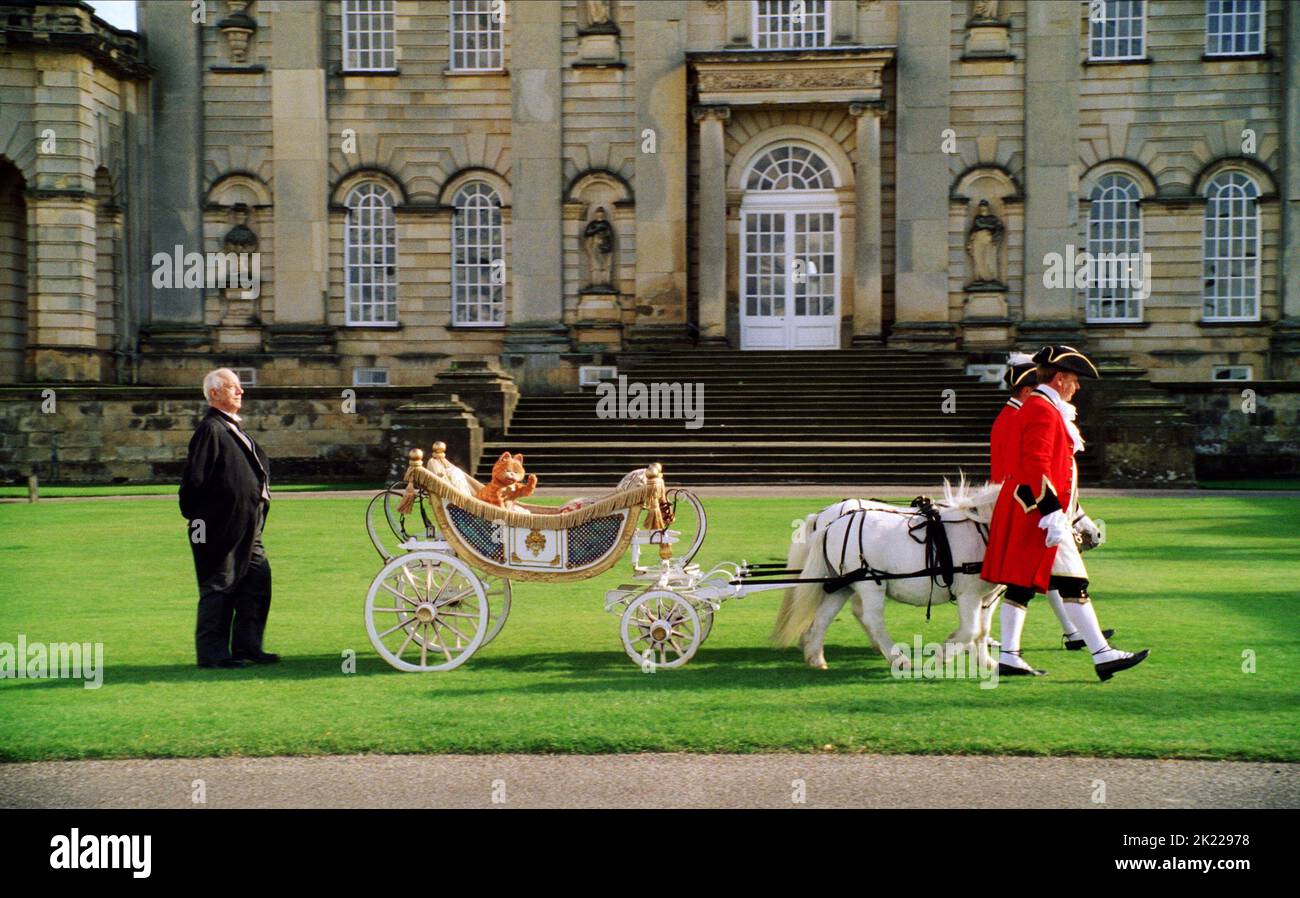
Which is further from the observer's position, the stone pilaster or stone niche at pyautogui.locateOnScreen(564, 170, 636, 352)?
the stone pilaster

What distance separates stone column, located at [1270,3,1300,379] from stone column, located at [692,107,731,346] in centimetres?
1281

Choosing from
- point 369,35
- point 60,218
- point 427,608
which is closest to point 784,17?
point 369,35

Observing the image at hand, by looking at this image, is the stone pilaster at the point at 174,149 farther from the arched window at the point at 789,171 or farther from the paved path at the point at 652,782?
the paved path at the point at 652,782

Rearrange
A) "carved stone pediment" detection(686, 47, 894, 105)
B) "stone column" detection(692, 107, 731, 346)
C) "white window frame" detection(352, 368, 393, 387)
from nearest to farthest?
"carved stone pediment" detection(686, 47, 894, 105) < "stone column" detection(692, 107, 731, 346) < "white window frame" detection(352, 368, 393, 387)

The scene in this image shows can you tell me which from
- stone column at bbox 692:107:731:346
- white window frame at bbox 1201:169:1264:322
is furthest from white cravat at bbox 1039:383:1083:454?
white window frame at bbox 1201:169:1264:322

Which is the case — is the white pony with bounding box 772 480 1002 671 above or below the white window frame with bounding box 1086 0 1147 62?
below

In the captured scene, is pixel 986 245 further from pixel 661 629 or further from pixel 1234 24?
pixel 661 629

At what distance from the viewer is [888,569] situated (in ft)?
31.3

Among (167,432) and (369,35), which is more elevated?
(369,35)

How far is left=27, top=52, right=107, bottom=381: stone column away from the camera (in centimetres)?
3119

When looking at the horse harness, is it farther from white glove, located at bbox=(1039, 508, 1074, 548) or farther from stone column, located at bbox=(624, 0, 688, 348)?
stone column, located at bbox=(624, 0, 688, 348)

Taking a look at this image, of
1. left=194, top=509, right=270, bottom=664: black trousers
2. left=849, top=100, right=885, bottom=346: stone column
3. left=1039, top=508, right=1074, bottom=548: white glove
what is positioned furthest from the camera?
left=849, top=100, right=885, bottom=346: stone column

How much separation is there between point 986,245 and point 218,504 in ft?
87.5

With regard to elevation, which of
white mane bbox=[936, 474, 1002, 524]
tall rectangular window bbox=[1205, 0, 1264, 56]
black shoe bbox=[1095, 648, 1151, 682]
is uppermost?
tall rectangular window bbox=[1205, 0, 1264, 56]
